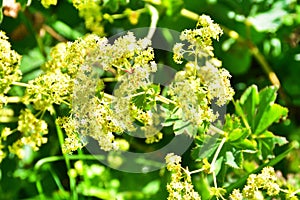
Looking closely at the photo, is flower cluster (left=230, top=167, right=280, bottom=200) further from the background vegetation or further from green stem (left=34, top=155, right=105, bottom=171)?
green stem (left=34, top=155, right=105, bottom=171)

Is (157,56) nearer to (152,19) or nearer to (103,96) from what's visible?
(152,19)

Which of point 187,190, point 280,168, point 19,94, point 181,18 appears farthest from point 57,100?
point 280,168

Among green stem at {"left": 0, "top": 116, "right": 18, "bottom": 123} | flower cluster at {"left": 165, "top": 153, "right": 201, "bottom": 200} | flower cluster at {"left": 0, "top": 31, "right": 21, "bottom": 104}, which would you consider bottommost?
flower cluster at {"left": 165, "top": 153, "right": 201, "bottom": 200}

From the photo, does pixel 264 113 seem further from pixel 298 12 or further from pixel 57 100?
pixel 57 100

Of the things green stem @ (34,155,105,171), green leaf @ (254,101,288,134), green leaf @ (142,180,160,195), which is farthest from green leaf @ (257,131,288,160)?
green stem @ (34,155,105,171)

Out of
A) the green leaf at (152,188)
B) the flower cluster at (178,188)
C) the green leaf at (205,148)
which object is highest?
the green leaf at (205,148)

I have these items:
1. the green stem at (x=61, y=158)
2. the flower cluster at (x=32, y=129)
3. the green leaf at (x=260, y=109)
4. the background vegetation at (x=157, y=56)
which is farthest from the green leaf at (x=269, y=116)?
the flower cluster at (x=32, y=129)

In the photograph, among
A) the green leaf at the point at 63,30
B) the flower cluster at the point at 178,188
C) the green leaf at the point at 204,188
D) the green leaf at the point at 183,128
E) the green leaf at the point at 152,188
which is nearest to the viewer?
the flower cluster at the point at 178,188

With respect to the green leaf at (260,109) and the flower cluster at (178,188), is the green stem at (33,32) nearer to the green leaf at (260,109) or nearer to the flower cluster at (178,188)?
the green leaf at (260,109)

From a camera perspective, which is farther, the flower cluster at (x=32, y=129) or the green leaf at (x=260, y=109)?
the green leaf at (x=260, y=109)

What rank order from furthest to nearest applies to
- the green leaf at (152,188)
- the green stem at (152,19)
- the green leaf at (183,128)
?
the green leaf at (152,188)
the green stem at (152,19)
the green leaf at (183,128)

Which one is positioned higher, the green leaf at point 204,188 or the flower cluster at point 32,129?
the flower cluster at point 32,129

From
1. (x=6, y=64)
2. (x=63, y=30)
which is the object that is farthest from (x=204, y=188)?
(x=63, y=30)
